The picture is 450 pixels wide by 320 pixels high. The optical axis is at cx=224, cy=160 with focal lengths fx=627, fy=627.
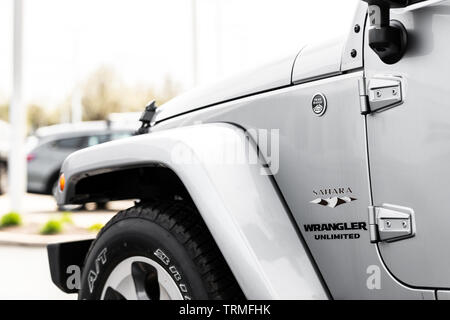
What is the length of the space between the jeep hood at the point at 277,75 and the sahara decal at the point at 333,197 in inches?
15.5

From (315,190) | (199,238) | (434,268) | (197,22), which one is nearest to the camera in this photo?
(434,268)

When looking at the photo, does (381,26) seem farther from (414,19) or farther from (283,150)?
(283,150)

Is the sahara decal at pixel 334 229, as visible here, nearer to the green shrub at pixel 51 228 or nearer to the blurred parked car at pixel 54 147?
the green shrub at pixel 51 228

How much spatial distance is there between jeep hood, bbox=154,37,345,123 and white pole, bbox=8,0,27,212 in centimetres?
850

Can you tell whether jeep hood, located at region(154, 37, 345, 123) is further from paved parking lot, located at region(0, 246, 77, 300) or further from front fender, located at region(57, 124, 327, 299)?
paved parking lot, located at region(0, 246, 77, 300)

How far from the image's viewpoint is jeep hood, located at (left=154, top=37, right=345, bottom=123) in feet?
7.05

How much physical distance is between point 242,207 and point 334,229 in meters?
0.32

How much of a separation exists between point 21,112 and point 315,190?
937cm

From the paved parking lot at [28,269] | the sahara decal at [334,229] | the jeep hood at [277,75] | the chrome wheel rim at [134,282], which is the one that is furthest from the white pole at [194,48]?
the sahara decal at [334,229]

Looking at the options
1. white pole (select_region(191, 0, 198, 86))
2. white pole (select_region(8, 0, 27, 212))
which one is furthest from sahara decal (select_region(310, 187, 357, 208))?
white pole (select_region(191, 0, 198, 86))

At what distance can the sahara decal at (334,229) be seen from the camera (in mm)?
2037

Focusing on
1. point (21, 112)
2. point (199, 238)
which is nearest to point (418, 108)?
point (199, 238)

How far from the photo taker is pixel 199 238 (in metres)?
2.30

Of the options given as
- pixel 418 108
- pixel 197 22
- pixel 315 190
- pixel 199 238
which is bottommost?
pixel 199 238
